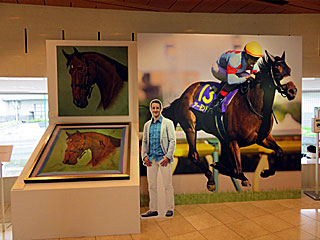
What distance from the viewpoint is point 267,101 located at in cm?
562

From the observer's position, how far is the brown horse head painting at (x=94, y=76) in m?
5.62

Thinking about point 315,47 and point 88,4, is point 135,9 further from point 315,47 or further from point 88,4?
point 315,47

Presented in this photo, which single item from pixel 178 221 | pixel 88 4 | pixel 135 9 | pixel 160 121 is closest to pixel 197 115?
pixel 160 121

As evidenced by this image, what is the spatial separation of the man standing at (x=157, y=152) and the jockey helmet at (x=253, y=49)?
1.84 meters

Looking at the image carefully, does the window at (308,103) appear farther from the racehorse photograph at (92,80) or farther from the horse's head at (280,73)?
the racehorse photograph at (92,80)

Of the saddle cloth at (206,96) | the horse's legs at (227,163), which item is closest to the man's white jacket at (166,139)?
the saddle cloth at (206,96)

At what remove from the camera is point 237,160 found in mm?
5621

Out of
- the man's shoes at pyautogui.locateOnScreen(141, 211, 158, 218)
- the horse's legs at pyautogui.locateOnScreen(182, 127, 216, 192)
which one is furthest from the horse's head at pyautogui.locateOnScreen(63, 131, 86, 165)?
the horse's legs at pyautogui.locateOnScreen(182, 127, 216, 192)

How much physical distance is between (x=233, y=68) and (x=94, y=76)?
2.43 metres

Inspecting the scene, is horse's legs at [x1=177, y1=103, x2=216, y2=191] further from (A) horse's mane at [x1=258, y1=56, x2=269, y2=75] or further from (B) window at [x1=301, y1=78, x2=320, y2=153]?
(B) window at [x1=301, y1=78, x2=320, y2=153]

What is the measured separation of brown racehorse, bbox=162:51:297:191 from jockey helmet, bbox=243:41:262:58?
0.53 feet

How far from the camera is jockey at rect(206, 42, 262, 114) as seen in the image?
5.50m

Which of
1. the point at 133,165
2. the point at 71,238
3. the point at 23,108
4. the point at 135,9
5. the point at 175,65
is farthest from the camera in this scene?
the point at 23,108

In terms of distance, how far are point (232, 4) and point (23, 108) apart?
440 cm
